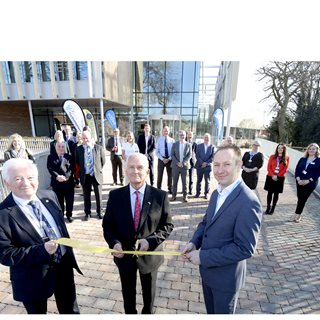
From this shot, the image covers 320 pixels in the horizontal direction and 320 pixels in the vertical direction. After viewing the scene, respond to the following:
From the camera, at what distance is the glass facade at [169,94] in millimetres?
A: 18656

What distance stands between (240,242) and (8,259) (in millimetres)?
1873

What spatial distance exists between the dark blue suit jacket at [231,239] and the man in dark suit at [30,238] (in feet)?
4.44

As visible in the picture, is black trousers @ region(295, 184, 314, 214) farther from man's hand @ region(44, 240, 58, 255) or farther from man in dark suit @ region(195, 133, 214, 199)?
man's hand @ region(44, 240, 58, 255)

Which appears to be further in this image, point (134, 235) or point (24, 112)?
point (24, 112)

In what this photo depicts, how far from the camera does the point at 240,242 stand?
61.1 inches

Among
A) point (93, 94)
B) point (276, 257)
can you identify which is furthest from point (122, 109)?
point (276, 257)

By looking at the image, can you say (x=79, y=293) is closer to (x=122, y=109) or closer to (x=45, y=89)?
(x=45, y=89)

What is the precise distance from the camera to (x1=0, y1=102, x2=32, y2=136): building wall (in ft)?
66.1

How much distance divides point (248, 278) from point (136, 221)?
2241mm

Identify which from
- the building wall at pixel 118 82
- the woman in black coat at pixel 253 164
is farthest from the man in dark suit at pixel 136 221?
the building wall at pixel 118 82

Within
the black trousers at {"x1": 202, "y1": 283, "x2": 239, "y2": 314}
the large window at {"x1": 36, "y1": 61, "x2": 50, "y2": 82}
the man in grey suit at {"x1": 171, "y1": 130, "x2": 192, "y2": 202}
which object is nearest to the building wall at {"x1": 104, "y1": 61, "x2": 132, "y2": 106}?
the large window at {"x1": 36, "y1": 61, "x2": 50, "y2": 82}

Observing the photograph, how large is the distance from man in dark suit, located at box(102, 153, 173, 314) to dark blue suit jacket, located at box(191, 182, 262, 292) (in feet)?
1.79

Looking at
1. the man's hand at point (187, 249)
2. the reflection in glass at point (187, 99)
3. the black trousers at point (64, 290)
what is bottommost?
the black trousers at point (64, 290)

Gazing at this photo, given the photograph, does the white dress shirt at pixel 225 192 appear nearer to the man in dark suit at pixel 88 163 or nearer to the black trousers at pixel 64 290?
the black trousers at pixel 64 290
